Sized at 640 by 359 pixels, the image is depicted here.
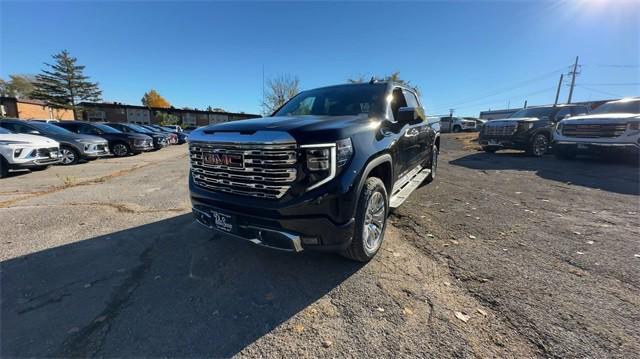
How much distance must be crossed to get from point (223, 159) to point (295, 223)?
98 centimetres

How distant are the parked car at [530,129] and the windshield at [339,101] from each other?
9.41m

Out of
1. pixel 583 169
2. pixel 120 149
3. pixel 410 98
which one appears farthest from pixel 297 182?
pixel 120 149

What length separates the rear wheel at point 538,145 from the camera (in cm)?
1084

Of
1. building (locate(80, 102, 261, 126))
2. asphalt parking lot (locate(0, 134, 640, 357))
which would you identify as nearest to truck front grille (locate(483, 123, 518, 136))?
asphalt parking lot (locate(0, 134, 640, 357))

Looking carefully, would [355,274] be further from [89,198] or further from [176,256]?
[89,198]

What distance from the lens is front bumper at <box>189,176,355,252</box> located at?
8.08 ft

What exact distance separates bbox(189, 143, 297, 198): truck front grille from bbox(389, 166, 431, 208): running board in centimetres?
153

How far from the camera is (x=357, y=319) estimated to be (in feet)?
7.38

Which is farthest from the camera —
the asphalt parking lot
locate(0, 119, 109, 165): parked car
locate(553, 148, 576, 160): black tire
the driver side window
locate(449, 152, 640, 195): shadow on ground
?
locate(0, 119, 109, 165): parked car

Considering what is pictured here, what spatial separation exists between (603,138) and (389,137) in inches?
348

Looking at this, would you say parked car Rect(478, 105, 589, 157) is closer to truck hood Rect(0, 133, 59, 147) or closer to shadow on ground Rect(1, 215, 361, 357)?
shadow on ground Rect(1, 215, 361, 357)

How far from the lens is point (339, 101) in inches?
161

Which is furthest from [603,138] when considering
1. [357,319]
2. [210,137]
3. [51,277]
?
[51,277]

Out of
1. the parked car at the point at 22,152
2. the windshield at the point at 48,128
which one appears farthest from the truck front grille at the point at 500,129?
the windshield at the point at 48,128
